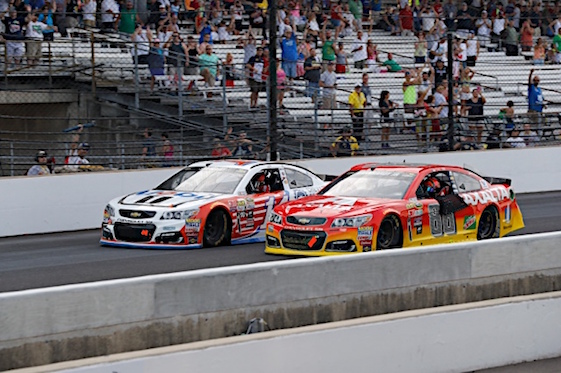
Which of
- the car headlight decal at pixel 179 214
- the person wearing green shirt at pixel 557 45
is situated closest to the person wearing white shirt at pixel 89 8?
the car headlight decal at pixel 179 214

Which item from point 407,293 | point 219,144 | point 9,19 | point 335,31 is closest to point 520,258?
point 407,293

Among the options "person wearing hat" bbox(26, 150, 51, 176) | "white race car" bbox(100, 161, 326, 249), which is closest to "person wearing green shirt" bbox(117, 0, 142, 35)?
"person wearing hat" bbox(26, 150, 51, 176)

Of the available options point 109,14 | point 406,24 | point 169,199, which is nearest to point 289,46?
point 109,14

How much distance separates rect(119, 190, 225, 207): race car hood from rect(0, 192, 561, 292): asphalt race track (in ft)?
2.12

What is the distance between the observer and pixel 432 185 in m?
15.7

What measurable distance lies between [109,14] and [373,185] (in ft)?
39.2

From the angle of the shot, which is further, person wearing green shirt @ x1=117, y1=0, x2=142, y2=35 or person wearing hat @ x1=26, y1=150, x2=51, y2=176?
person wearing green shirt @ x1=117, y1=0, x2=142, y2=35

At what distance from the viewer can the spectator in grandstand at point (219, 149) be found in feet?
74.0

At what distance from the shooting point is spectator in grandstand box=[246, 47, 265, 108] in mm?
22781

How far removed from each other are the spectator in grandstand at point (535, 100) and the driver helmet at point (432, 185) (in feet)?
41.3

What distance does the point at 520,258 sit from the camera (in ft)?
36.9

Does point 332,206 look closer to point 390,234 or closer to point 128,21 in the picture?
point 390,234

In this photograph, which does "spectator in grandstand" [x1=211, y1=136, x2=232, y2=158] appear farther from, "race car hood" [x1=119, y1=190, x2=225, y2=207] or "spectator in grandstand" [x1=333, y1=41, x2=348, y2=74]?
"race car hood" [x1=119, y1=190, x2=225, y2=207]

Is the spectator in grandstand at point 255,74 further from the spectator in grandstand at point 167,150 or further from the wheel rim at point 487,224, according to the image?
the wheel rim at point 487,224
